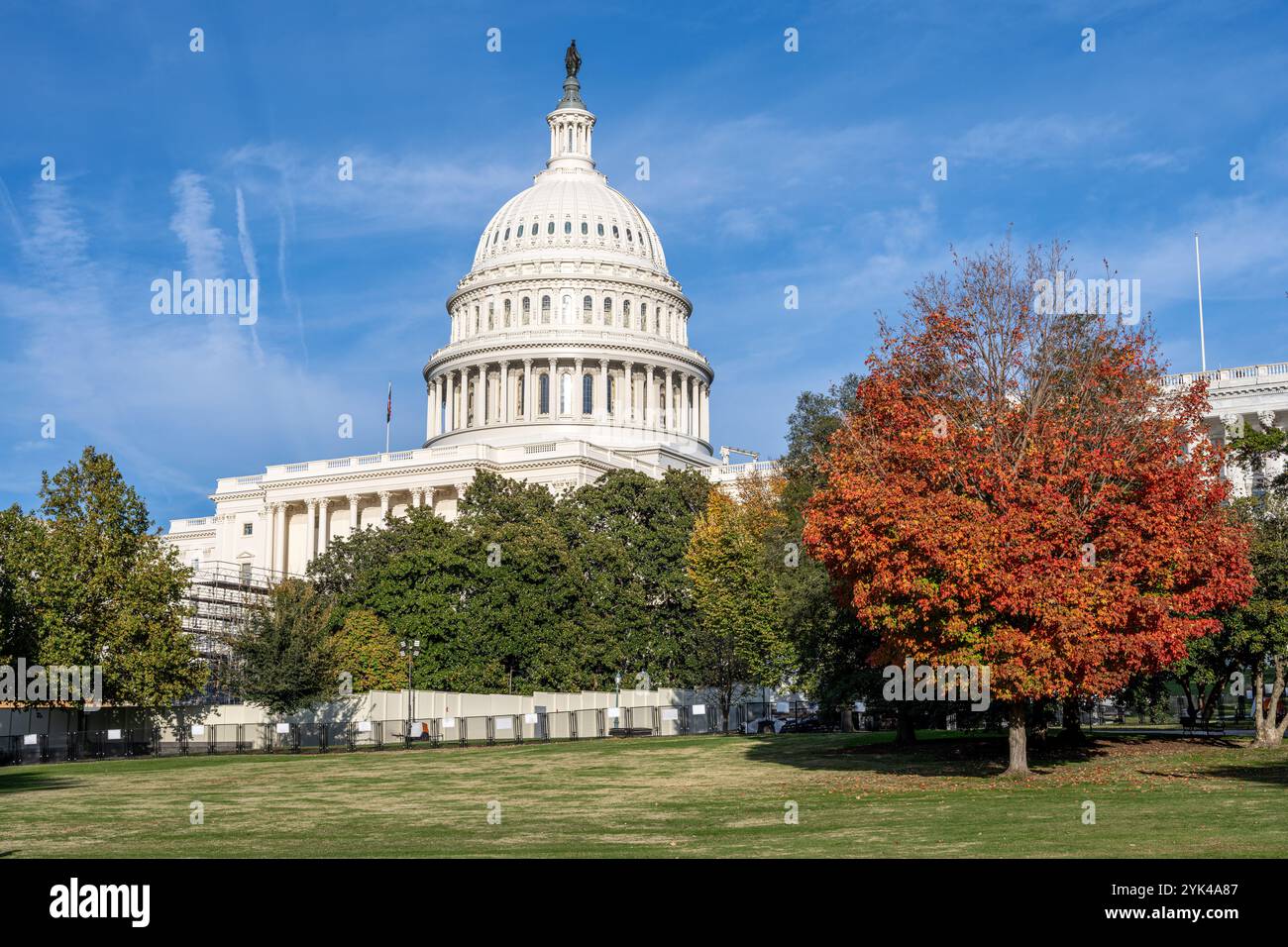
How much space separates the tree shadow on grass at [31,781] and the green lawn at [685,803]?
109 mm

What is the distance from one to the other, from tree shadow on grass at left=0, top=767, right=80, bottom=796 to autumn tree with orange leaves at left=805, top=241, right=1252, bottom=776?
21208mm

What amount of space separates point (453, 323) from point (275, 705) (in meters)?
94.8

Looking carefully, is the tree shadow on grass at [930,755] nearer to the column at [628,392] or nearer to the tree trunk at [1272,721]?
the tree trunk at [1272,721]

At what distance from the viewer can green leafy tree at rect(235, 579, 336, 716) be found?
60.9 metres

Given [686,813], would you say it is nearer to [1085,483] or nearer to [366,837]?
[366,837]

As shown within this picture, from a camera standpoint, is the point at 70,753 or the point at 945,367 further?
the point at 70,753

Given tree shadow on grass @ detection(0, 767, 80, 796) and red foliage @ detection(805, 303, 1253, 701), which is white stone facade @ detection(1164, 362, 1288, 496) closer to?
red foliage @ detection(805, 303, 1253, 701)

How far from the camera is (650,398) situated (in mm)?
142625

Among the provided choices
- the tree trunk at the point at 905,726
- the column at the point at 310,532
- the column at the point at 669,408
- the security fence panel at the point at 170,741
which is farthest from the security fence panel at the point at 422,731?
the column at the point at 669,408

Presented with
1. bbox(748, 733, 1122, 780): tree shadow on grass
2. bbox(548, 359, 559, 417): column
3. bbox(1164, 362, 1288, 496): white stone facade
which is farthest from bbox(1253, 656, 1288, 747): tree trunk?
bbox(548, 359, 559, 417): column

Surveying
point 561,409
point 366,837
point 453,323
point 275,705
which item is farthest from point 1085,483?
point 453,323

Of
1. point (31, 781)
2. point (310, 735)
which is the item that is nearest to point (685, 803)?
point (31, 781)

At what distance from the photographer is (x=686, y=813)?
91.1 feet

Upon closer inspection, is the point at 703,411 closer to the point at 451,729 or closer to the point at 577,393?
the point at 577,393
